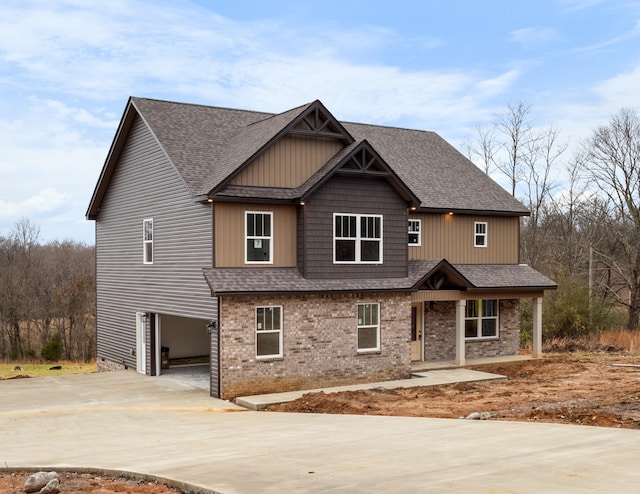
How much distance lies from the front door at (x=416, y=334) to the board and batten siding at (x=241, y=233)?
20.7 ft

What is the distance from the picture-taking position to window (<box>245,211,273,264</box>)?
1975 cm

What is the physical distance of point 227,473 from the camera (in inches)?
376

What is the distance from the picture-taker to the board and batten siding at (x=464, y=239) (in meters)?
24.7

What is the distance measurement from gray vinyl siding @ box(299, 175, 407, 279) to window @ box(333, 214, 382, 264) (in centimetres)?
17

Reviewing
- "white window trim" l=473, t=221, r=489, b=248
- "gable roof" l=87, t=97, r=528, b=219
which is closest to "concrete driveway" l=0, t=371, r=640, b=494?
"gable roof" l=87, t=97, r=528, b=219

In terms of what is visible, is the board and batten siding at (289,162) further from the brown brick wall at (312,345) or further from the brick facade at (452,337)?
the brick facade at (452,337)

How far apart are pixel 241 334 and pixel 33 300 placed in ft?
124

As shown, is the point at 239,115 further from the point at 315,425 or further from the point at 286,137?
the point at 315,425

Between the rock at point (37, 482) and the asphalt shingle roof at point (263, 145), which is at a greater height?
the asphalt shingle roof at point (263, 145)

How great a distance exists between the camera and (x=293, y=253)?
2047cm

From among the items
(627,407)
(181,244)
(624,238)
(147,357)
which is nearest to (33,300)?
(147,357)

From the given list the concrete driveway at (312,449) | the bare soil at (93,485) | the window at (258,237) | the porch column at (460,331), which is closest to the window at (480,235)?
the porch column at (460,331)

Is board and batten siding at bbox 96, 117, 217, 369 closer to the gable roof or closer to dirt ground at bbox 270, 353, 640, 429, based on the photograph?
the gable roof

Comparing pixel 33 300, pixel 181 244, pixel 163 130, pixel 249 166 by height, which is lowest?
pixel 33 300
